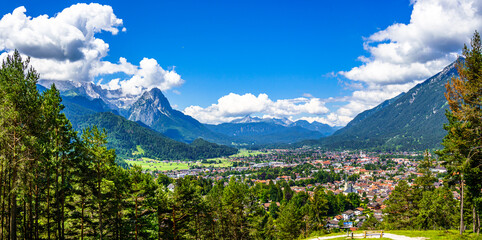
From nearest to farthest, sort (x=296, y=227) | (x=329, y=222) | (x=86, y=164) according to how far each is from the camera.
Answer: (x=86, y=164)
(x=296, y=227)
(x=329, y=222)

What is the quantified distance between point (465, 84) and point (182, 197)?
25.6 meters

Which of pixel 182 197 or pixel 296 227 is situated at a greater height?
pixel 182 197

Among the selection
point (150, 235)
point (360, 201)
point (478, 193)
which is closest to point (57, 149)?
point (150, 235)

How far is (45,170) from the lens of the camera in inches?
775

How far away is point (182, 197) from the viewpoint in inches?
966

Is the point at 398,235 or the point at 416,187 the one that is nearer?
the point at 398,235

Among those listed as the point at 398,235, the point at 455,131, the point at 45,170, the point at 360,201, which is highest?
the point at 455,131

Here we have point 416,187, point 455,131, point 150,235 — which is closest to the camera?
point 455,131

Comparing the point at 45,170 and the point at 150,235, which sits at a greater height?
the point at 45,170

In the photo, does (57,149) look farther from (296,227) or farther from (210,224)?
(296,227)

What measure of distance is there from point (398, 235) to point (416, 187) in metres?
16.7

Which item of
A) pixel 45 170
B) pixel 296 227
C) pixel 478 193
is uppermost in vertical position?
pixel 45 170

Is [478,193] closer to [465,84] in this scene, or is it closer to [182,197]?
[465,84]

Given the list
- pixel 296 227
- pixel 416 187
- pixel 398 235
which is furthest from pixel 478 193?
pixel 296 227
